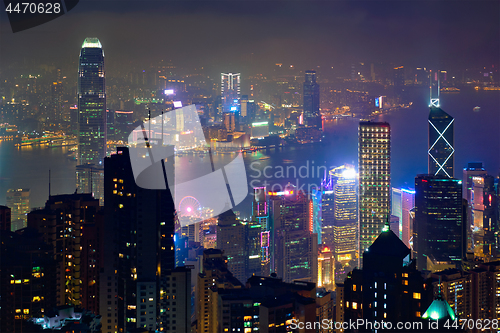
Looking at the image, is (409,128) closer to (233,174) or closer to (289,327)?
(233,174)

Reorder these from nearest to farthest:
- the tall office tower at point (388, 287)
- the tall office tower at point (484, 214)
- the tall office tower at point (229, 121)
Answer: the tall office tower at point (388, 287) → the tall office tower at point (484, 214) → the tall office tower at point (229, 121)

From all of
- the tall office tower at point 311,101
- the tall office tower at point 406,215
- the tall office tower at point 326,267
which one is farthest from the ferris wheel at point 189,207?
the tall office tower at point 311,101

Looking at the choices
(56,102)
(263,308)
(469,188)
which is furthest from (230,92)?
(263,308)

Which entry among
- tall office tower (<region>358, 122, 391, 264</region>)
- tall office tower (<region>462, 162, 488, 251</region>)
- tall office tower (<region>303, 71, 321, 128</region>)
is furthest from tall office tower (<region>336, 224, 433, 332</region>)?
tall office tower (<region>303, 71, 321, 128</region>)

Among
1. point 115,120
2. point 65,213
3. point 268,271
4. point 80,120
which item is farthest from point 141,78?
point 65,213

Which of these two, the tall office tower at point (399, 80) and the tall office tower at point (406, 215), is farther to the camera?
the tall office tower at point (399, 80)

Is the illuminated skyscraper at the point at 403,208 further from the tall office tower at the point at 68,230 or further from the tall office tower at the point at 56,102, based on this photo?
the tall office tower at the point at 56,102

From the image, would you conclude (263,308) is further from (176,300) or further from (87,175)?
(87,175)
